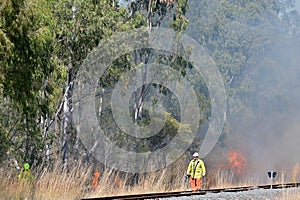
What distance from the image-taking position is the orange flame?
A: 4423cm

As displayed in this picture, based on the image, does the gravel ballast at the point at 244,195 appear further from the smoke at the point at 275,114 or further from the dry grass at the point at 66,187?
the smoke at the point at 275,114

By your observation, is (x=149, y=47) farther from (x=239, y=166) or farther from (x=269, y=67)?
(x=269, y=67)

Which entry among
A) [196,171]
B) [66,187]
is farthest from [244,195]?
[66,187]

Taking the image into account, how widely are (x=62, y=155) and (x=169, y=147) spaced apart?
11532 millimetres

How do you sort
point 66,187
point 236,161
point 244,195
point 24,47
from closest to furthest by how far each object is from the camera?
1. point 24,47
2. point 66,187
3. point 244,195
4. point 236,161

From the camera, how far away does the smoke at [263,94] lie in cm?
4575

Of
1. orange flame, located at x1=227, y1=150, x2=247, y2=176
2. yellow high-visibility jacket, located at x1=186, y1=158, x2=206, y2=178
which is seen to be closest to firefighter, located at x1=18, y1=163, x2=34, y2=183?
yellow high-visibility jacket, located at x1=186, y1=158, x2=206, y2=178

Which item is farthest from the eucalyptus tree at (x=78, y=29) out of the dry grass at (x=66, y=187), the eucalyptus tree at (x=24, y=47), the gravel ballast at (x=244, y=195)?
the eucalyptus tree at (x=24, y=47)

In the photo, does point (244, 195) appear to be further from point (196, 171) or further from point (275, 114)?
point (275, 114)

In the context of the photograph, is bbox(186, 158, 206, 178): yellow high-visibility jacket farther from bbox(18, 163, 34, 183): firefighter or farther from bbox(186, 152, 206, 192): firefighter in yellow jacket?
bbox(18, 163, 34, 183): firefighter

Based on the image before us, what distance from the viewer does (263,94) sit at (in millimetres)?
58656

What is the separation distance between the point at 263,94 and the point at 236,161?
1494cm

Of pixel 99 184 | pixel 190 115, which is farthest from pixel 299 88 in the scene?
pixel 99 184

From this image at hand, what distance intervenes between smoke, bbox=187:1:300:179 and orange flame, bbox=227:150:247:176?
556mm
